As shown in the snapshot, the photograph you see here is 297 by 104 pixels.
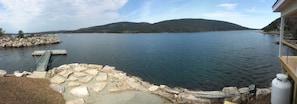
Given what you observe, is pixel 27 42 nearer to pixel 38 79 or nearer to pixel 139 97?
pixel 38 79

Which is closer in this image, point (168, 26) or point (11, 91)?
point (11, 91)

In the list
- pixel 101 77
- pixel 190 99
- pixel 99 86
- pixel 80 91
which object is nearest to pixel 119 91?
pixel 99 86

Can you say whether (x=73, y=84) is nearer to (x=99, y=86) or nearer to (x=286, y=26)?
(x=99, y=86)

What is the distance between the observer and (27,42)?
167 feet

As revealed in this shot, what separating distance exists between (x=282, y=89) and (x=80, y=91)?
713 centimetres

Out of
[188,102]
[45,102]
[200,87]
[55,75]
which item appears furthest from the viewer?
[200,87]

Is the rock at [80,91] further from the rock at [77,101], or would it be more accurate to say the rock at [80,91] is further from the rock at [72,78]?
the rock at [72,78]

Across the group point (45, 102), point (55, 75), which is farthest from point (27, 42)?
point (45, 102)

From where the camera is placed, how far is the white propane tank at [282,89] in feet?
19.1

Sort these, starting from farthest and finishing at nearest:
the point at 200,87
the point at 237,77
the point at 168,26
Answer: the point at 168,26 → the point at 237,77 → the point at 200,87

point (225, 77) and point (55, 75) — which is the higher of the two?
point (55, 75)

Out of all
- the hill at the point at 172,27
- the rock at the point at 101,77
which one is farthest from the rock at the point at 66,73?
the hill at the point at 172,27

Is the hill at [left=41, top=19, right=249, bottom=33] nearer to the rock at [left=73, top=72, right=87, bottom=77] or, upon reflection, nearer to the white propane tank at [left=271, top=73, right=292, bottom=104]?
the rock at [left=73, top=72, right=87, bottom=77]

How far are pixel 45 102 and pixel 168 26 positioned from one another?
597ft
